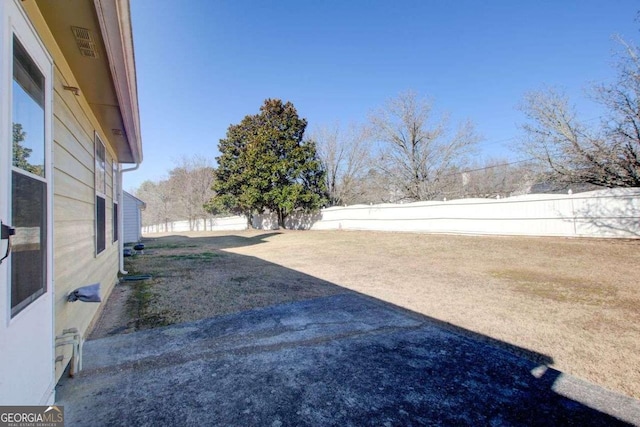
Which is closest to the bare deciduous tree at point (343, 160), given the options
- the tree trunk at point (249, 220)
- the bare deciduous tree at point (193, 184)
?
the tree trunk at point (249, 220)

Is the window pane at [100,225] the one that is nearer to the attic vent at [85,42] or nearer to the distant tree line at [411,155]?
the attic vent at [85,42]

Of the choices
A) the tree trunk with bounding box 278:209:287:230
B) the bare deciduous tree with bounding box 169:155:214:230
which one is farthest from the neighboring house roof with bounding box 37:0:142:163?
the bare deciduous tree with bounding box 169:155:214:230

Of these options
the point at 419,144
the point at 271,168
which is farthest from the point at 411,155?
the point at 271,168

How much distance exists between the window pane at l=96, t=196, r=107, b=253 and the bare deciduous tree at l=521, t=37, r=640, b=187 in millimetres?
14376

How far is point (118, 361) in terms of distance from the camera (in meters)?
2.42

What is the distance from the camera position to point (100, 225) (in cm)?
419

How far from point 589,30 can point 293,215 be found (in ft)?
56.8

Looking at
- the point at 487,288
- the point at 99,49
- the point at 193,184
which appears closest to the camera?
the point at 99,49

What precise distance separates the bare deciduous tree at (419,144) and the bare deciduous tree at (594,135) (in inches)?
257

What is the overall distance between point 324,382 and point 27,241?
1992mm

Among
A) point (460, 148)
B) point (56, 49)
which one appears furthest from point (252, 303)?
point (460, 148)

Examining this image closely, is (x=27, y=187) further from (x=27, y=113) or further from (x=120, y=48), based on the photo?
(x=120, y=48)

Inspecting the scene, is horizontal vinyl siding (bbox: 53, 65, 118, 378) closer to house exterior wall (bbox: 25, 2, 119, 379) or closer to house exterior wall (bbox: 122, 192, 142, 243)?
house exterior wall (bbox: 25, 2, 119, 379)

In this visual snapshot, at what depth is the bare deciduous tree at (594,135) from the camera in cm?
934
